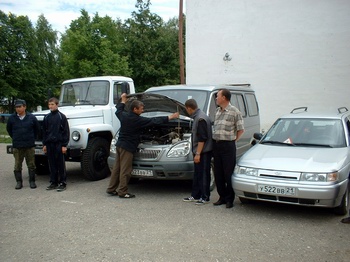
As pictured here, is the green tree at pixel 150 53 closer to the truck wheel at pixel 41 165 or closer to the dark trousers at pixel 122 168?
the truck wheel at pixel 41 165

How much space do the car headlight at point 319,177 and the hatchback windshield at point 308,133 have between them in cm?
104

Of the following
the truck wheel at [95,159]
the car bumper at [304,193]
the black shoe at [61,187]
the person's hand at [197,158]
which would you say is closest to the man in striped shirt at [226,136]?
the person's hand at [197,158]

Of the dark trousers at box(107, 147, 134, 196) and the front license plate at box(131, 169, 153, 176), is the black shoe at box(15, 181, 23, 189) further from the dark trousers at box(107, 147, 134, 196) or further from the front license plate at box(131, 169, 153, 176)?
the front license plate at box(131, 169, 153, 176)

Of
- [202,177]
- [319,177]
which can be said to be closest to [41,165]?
[202,177]

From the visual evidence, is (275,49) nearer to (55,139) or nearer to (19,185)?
(55,139)

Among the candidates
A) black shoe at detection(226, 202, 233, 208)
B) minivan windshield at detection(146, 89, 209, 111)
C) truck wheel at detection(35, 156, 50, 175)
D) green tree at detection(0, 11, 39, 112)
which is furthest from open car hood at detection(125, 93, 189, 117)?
green tree at detection(0, 11, 39, 112)

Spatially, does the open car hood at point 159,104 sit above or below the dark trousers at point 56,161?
above

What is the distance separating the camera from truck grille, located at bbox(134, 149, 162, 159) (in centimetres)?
625

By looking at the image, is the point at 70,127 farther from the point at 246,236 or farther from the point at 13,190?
the point at 246,236

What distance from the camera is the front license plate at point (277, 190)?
4863 mm

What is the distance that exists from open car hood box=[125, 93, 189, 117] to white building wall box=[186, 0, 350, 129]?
988 centimetres

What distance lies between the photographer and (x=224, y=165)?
5.63m

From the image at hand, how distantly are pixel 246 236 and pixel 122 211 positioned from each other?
6.80 feet

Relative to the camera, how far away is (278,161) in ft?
17.3
